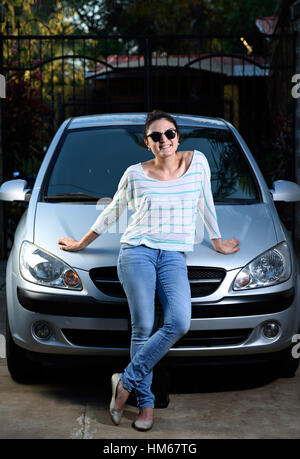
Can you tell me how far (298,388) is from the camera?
4.62 meters

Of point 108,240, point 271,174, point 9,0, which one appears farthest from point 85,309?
point 9,0

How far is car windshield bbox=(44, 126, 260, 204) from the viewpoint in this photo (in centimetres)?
511

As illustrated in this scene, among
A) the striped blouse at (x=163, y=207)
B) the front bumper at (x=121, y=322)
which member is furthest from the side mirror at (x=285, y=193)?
the striped blouse at (x=163, y=207)

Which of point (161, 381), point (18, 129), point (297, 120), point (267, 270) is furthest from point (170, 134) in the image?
point (18, 129)

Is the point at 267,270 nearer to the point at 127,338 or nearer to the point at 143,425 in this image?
the point at 127,338

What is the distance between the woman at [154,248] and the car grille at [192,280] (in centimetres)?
18

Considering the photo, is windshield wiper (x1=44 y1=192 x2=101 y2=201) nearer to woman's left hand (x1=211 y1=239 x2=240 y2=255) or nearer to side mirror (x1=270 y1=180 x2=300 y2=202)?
woman's left hand (x1=211 y1=239 x2=240 y2=255)

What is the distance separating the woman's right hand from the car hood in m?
0.02

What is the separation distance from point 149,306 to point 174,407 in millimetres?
709

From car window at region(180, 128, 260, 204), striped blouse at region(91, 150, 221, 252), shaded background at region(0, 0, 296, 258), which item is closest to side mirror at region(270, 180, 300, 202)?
car window at region(180, 128, 260, 204)

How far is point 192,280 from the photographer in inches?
163

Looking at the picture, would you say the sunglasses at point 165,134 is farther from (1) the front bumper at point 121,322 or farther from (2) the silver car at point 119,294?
(1) the front bumper at point 121,322

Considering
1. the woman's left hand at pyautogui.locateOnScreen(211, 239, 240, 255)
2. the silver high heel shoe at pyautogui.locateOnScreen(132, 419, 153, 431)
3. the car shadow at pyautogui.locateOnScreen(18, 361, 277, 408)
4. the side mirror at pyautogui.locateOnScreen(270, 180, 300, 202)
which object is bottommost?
the car shadow at pyautogui.locateOnScreen(18, 361, 277, 408)

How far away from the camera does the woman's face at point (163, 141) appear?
4031mm
